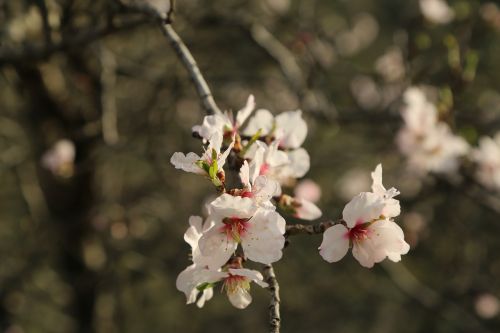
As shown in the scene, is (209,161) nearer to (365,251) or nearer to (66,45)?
(365,251)

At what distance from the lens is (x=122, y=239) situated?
10.3ft

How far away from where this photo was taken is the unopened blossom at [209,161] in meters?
1.07

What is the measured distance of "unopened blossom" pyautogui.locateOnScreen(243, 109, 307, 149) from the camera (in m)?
1.34

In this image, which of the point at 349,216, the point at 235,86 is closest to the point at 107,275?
the point at 235,86

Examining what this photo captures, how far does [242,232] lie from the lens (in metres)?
1.06

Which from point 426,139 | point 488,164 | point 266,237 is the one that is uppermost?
point 266,237

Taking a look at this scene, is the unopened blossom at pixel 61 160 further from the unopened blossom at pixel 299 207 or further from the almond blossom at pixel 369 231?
the almond blossom at pixel 369 231

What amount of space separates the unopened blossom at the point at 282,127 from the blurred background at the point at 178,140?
63cm

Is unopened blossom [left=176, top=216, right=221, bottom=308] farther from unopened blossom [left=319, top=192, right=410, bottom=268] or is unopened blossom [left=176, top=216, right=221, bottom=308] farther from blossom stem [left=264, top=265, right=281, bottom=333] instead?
unopened blossom [left=319, top=192, right=410, bottom=268]

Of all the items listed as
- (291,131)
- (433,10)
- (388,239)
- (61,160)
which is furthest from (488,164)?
(61,160)

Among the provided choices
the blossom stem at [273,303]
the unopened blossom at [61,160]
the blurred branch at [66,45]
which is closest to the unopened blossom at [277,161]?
→ the blossom stem at [273,303]

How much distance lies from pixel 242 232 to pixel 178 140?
8.43ft

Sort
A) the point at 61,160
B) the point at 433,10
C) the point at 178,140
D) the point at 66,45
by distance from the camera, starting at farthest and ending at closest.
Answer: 1. the point at 178,140
2. the point at 433,10
3. the point at 61,160
4. the point at 66,45

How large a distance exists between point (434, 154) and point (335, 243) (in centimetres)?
164
